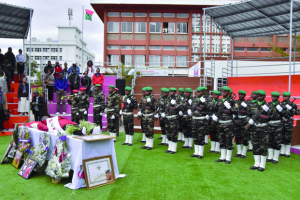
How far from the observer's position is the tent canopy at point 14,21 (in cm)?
1111

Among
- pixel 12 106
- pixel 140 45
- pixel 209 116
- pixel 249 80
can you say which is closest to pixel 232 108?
pixel 209 116

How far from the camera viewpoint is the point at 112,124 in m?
9.88

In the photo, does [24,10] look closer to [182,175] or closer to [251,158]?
[182,175]

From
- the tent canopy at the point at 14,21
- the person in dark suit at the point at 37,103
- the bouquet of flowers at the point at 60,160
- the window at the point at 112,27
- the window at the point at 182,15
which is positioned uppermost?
the window at the point at 182,15

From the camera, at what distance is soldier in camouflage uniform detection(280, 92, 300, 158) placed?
25.6 ft

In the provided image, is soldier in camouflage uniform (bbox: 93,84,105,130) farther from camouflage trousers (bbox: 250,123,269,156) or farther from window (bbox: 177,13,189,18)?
window (bbox: 177,13,189,18)

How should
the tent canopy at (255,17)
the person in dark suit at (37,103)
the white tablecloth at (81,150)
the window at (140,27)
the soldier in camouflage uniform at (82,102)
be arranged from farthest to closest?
the window at (140,27), the tent canopy at (255,17), the person in dark suit at (37,103), the soldier in camouflage uniform at (82,102), the white tablecloth at (81,150)

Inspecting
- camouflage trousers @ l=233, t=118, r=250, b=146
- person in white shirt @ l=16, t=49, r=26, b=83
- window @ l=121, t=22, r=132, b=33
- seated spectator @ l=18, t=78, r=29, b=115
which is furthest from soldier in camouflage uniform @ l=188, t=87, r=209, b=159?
window @ l=121, t=22, r=132, b=33

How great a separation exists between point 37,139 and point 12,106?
7534mm

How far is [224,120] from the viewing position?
7.26 m

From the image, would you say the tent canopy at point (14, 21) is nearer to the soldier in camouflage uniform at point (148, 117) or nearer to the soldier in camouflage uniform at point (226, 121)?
the soldier in camouflage uniform at point (148, 117)

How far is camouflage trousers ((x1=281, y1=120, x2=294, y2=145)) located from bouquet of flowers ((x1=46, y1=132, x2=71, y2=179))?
6586mm

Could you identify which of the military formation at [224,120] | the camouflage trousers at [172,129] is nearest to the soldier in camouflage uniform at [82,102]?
the military formation at [224,120]

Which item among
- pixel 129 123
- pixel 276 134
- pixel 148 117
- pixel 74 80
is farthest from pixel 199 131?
pixel 74 80
